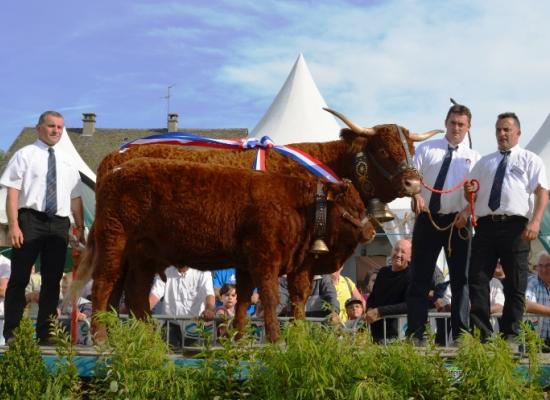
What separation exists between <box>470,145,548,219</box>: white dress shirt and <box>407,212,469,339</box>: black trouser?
16.1 inches

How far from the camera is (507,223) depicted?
669 centimetres

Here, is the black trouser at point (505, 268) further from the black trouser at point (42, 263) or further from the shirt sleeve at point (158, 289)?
the shirt sleeve at point (158, 289)

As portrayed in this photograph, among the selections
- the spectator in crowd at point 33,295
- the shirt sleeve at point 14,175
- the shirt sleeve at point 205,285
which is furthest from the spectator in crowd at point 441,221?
Answer: the spectator in crowd at point 33,295

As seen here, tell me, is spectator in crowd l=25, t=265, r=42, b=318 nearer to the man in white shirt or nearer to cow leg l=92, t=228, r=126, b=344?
the man in white shirt

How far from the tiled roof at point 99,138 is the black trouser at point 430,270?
32851mm

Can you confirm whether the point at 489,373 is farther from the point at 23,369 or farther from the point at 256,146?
the point at 256,146

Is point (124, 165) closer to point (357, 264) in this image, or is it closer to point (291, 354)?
point (291, 354)

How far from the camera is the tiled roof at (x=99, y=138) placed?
132ft

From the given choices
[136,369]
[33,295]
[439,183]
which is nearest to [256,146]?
[439,183]

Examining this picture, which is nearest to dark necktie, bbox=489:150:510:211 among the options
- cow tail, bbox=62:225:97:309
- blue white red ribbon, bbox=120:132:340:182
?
blue white red ribbon, bbox=120:132:340:182

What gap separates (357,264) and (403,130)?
10.6m

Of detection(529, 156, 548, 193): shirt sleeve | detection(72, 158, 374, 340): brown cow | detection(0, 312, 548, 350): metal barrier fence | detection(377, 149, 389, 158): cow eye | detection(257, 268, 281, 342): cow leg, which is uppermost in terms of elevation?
detection(377, 149, 389, 158): cow eye

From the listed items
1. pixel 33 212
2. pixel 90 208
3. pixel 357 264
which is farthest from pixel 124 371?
pixel 357 264

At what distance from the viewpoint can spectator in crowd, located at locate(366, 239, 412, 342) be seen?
305 inches
